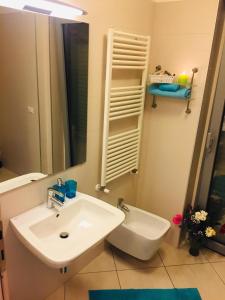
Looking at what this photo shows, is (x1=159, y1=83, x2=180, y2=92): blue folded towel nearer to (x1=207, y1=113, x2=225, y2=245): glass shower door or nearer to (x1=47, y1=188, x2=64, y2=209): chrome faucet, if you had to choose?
(x1=207, y1=113, x2=225, y2=245): glass shower door

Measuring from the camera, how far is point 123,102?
1931 millimetres

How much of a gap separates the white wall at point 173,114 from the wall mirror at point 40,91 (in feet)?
2.73

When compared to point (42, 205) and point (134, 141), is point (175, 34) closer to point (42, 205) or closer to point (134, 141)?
point (134, 141)

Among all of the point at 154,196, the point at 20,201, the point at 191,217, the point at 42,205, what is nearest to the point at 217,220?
the point at 191,217

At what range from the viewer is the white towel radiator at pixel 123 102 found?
1736 millimetres

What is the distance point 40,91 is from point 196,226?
5.85 feet

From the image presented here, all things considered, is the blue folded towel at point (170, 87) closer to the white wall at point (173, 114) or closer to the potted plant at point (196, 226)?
the white wall at point (173, 114)

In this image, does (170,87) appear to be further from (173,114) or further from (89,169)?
(89,169)

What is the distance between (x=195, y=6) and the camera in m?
1.89

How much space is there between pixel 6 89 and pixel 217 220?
7.05ft

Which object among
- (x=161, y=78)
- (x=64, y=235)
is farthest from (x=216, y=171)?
(x=64, y=235)

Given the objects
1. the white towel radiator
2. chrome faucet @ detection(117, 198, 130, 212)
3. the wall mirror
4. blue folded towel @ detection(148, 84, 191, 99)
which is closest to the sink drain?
the wall mirror

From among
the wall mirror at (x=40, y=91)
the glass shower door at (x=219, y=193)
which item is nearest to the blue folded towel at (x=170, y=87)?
the glass shower door at (x=219, y=193)

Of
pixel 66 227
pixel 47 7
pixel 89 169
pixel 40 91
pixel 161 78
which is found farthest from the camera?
pixel 161 78
